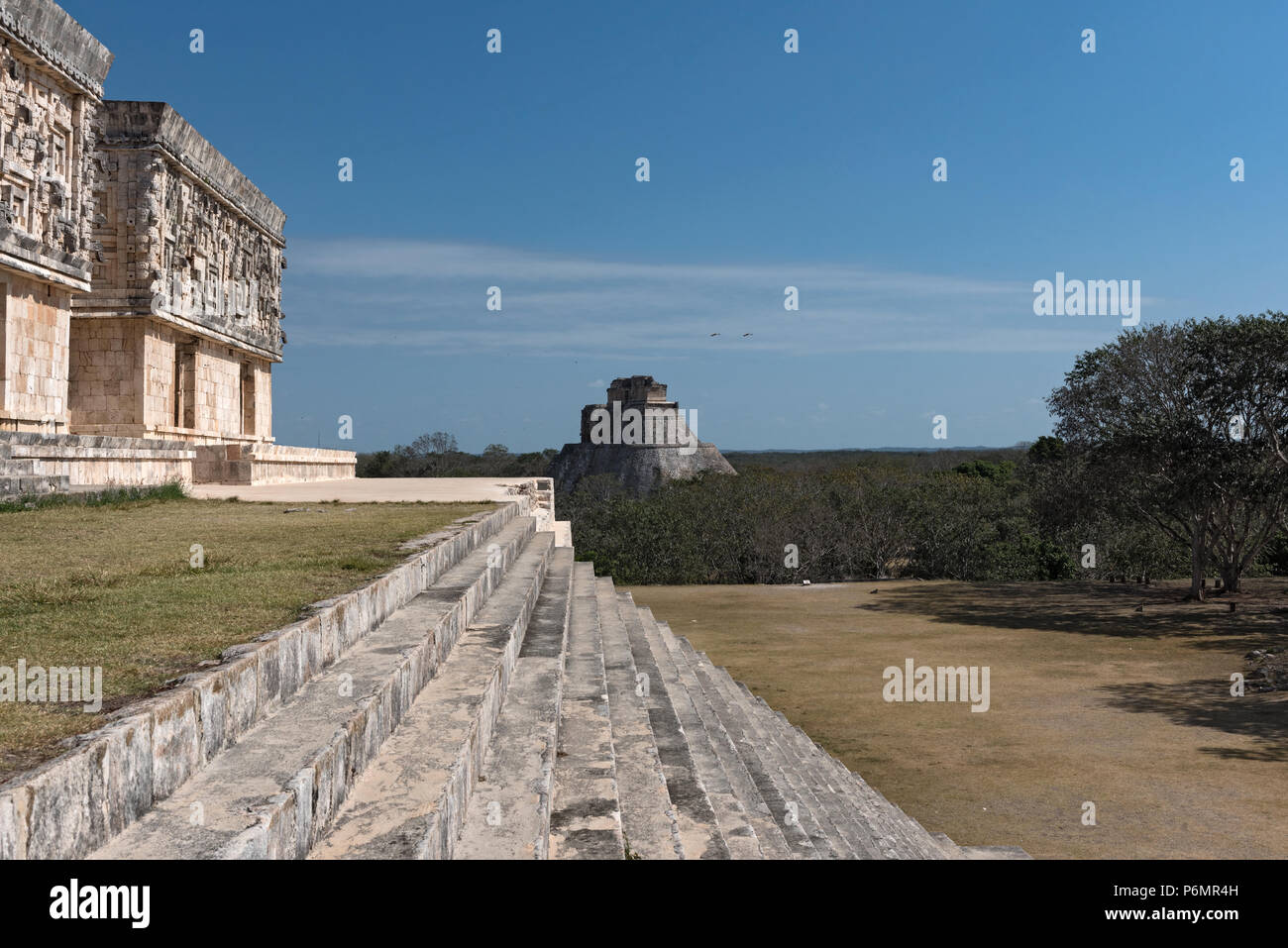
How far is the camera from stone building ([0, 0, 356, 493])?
1304cm

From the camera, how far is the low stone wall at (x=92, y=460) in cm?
997

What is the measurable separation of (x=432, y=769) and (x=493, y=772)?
1.73 ft

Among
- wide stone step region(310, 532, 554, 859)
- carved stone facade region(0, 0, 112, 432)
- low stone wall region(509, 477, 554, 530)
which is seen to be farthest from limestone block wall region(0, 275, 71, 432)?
wide stone step region(310, 532, 554, 859)

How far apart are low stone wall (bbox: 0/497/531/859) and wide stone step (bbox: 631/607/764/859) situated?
1891 mm

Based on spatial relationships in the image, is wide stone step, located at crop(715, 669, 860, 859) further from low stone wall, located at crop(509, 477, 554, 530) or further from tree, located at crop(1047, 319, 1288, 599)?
tree, located at crop(1047, 319, 1288, 599)

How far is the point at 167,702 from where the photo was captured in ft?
7.73

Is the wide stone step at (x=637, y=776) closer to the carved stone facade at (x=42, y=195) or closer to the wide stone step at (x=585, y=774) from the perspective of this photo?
the wide stone step at (x=585, y=774)

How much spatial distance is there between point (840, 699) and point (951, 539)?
1936 cm

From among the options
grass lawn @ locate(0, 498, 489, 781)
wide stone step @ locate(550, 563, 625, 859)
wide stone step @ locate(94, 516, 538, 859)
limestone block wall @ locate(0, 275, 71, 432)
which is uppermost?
limestone block wall @ locate(0, 275, 71, 432)

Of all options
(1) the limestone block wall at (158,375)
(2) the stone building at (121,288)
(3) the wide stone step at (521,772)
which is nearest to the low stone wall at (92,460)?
(2) the stone building at (121,288)

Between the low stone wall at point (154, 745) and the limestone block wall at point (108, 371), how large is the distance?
624 inches

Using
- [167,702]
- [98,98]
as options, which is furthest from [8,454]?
[167,702]

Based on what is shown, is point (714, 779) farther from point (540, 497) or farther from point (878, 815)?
point (540, 497)

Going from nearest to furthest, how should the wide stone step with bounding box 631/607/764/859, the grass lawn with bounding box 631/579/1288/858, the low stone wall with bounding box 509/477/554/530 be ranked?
the wide stone step with bounding box 631/607/764/859
the grass lawn with bounding box 631/579/1288/858
the low stone wall with bounding box 509/477/554/530
